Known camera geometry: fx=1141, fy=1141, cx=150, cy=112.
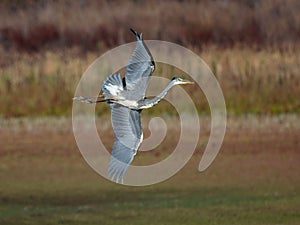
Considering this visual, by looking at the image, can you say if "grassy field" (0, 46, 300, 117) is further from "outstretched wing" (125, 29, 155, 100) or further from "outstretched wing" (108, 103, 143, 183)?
"outstretched wing" (125, 29, 155, 100)

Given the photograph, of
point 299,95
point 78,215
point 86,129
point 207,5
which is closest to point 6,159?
point 86,129

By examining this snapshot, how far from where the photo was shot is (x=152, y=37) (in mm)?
19156

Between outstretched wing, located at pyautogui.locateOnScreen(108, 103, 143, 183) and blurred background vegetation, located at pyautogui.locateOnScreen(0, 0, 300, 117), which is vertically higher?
blurred background vegetation, located at pyautogui.locateOnScreen(0, 0, 300, 117)

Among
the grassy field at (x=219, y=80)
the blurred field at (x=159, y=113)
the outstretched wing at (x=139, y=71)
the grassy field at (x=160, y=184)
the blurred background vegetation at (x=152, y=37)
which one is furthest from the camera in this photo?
the blurred background vegetation at (x=152, y=37)

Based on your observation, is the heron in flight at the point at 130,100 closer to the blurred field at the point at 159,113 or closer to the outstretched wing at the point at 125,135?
the outstretched wing at the point at 125,135

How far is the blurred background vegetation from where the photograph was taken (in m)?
17.1

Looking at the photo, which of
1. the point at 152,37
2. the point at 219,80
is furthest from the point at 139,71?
the point at 152,37

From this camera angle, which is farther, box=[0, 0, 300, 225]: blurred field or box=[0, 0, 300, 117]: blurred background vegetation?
box=[0, 0, 300, 117]: blurred background vegetation

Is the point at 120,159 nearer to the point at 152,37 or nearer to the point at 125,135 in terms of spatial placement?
the point at 125,135

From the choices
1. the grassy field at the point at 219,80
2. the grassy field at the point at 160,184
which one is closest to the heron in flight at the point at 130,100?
the grassy field at the point at 160,184

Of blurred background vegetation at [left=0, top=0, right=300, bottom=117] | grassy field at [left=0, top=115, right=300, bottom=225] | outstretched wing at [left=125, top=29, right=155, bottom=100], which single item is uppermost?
blurred background vegetation at [left=0, top=0, right=300, bottom=117]

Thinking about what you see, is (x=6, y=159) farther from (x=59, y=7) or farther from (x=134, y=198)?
(x=59, y=7)

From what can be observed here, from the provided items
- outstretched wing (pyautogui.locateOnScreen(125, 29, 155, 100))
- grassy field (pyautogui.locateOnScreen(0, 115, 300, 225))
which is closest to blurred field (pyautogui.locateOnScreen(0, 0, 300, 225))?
grassy field (pyautogui.locateOnScreen(0, 115, 300, 225))

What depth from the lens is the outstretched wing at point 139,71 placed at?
8.73m
